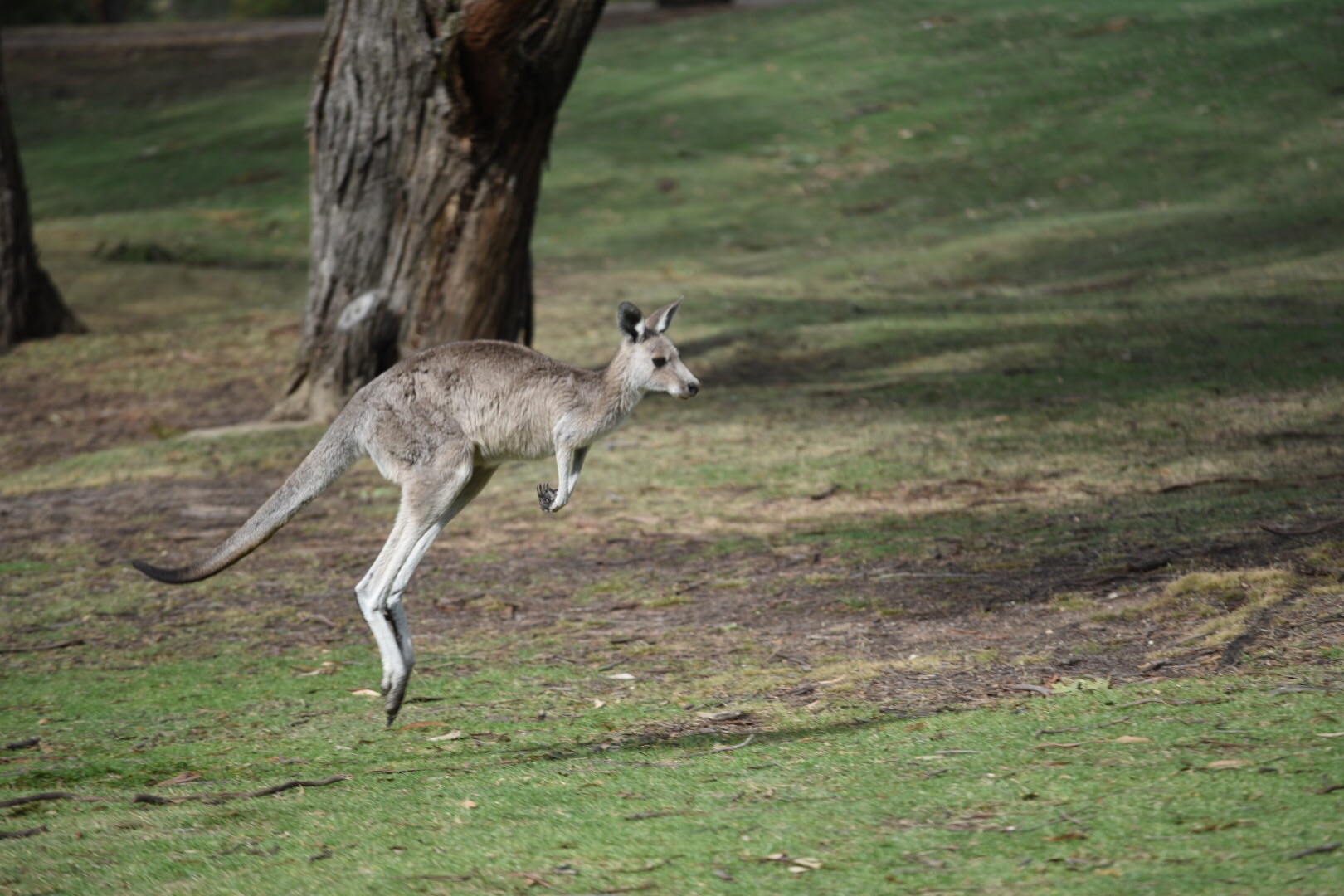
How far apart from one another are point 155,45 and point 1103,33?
17004mm

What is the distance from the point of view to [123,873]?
336 centimetres

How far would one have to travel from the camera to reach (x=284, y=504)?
4.82 meters

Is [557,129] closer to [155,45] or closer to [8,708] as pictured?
[155,45]

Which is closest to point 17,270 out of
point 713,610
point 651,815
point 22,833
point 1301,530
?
point 713,610

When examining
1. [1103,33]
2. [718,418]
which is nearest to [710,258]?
[718,418]

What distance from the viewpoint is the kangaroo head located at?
16.1 ft

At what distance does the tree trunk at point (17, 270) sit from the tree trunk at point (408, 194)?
3.60 meters

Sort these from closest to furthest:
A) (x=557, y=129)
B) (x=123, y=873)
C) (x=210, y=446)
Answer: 1. (x=123, y=873)
2. (x=210, y=446)
3. (x=557, y=129)

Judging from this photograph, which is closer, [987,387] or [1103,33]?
[987,387]

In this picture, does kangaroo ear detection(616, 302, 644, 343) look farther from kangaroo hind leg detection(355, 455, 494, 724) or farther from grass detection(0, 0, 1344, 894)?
grass detection(0, 0, 1344, 894)

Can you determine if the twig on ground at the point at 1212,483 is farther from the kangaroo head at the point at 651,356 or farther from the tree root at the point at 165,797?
the tree root at the point at 165,797

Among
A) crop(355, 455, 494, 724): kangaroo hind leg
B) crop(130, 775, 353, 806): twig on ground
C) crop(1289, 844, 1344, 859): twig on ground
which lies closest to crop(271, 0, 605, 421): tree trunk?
crop(355, 455, 494, 724): kangaroo hind leg

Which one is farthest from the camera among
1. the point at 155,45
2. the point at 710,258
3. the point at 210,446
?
the point at 155,45

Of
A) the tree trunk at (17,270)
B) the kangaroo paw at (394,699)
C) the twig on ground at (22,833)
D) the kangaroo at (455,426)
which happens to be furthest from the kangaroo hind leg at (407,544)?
the tree trunk at (17,270)
